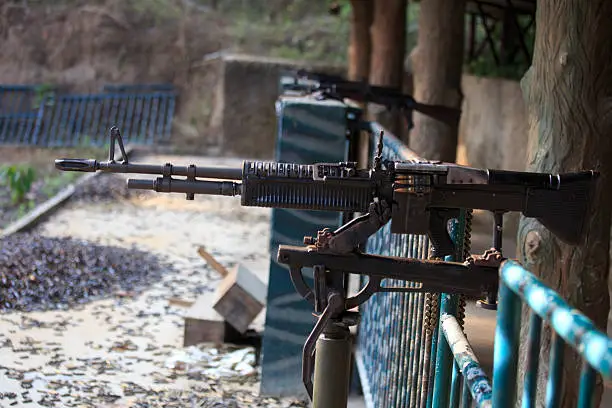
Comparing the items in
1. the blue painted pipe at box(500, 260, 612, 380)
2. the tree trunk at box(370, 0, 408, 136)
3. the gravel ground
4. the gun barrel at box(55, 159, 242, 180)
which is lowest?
the gravel ground

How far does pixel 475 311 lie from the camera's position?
6953 millimetres

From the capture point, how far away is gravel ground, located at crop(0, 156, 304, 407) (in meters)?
5.77

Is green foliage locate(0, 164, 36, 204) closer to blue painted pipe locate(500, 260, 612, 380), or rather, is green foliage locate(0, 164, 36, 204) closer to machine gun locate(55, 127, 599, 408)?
machine gun locate(55, 127, 599, 408)

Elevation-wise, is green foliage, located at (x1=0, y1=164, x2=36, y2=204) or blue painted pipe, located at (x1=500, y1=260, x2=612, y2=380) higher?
blue painted pipe, located at (x1=500, y1=260, x2=612, y2=380)

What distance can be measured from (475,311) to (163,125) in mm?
13571

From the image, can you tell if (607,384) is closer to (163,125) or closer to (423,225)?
(423,225)

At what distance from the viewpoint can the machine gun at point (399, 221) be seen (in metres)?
2.96

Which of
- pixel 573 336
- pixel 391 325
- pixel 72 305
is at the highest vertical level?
pixel 573 336

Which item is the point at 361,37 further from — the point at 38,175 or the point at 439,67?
the point at 38,175

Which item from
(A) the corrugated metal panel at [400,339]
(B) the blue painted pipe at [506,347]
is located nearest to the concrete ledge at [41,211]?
(A) the corrugated metal panel at [400,339]

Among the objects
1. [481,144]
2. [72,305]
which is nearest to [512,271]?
[72,305]

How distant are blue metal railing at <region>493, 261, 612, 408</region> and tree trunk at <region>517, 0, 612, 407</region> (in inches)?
75.0

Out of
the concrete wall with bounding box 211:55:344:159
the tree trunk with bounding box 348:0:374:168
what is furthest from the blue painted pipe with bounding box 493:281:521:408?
the concrete wall with bounding box 211:55:344:159

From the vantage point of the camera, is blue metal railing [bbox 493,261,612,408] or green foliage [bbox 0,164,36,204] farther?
green foliage [bbox 0,164,36,204]
